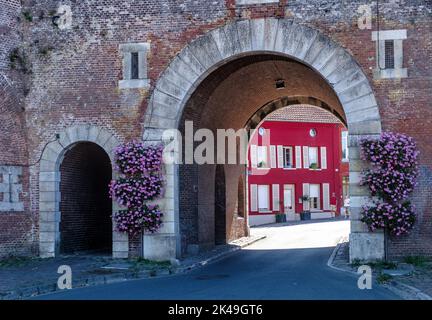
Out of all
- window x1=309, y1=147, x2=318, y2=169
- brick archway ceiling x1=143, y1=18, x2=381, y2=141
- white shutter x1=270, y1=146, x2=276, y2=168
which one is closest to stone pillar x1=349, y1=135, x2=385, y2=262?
brick archway ceiling x1=143, y1=18, x2=381, y2=141

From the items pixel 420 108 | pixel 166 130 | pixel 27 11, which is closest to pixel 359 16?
pixel 420 108

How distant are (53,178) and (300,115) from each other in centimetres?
3010

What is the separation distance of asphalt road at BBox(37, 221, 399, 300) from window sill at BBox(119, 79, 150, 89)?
16.1ft

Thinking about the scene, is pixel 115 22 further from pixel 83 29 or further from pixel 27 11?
pixel 27 11

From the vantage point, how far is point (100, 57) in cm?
1709

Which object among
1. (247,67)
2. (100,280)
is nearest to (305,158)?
(247,67)

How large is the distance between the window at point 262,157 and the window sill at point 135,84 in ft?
87.4

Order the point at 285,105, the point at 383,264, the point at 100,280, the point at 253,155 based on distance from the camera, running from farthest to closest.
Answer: the point at 253,155 → the point at 285,105 → the point at 383,264 → the point at 100,280

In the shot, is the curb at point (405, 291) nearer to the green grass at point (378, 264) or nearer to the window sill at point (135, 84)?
the green grass at point (378, 264)

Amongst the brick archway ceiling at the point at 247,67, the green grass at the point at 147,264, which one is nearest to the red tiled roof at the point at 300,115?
the brick archway ceiling at the point at 247,67

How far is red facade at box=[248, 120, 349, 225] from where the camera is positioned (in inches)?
1682

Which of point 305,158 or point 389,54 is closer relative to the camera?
point 389,54

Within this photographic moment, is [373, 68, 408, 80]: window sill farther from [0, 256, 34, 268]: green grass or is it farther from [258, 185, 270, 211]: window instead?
[258, 185, 270, 211]: window

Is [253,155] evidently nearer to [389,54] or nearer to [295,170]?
[295,170]
